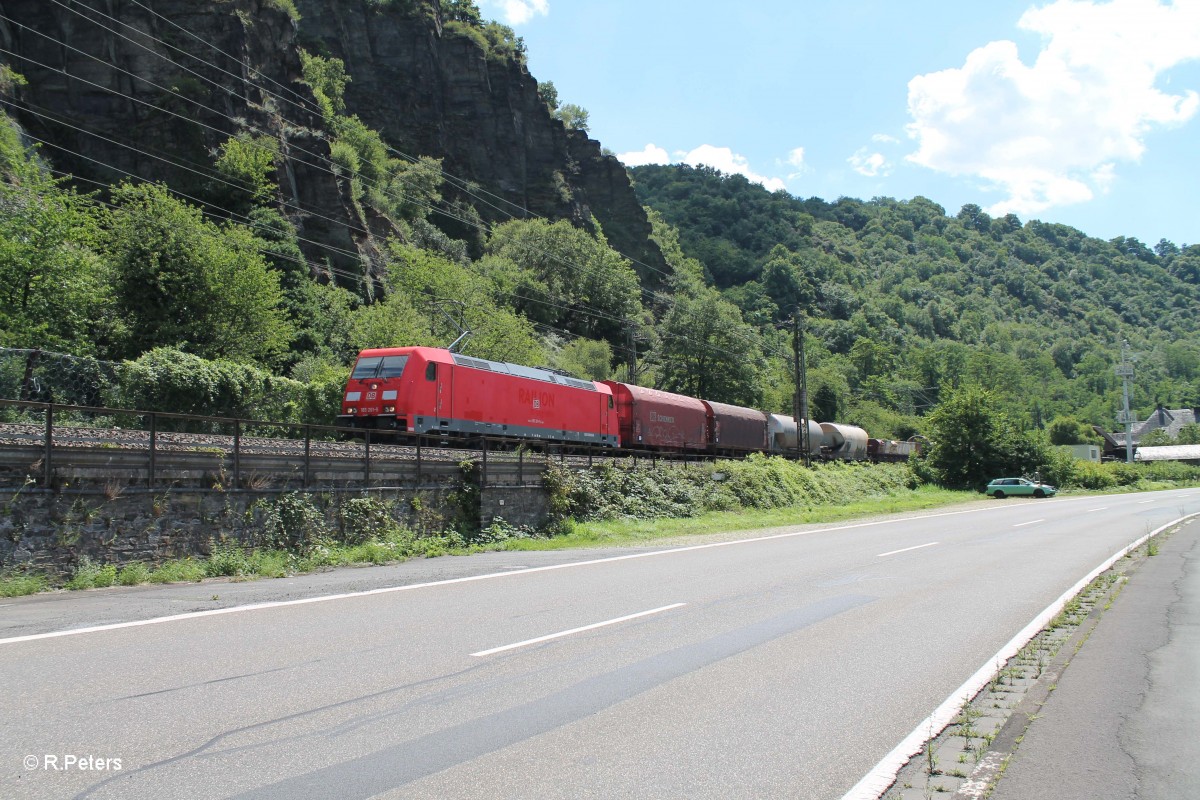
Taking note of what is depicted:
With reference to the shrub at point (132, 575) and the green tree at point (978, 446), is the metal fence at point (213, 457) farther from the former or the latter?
the green tree at point (978, 446)

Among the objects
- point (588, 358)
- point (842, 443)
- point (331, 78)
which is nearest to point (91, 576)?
point (842, 443)

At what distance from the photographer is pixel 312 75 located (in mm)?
88750

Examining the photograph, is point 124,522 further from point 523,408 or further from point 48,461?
point 523,408

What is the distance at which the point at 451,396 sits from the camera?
1007 inches

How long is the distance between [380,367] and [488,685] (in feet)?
65.1

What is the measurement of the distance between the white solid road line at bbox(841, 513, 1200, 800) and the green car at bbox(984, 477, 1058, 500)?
4609cm

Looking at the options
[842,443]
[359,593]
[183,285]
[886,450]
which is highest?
[183,285]

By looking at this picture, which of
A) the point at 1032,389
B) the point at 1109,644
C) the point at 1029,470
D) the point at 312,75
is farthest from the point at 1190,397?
the point at 1109,644

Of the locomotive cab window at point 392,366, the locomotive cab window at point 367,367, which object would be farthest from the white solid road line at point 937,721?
the locomotive cab window at point 367,367

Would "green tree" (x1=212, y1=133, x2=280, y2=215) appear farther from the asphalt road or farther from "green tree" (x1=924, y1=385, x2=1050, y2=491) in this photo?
"green tree" (x1=924, y1=385, x2=1050, y2=491)

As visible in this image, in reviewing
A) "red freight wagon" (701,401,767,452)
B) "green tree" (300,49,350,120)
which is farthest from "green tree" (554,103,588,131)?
"red freight wagon" (701,401,767,452)

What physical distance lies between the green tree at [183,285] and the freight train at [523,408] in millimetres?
14335

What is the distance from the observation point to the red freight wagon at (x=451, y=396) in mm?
24312

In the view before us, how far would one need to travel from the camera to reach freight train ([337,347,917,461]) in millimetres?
24484
